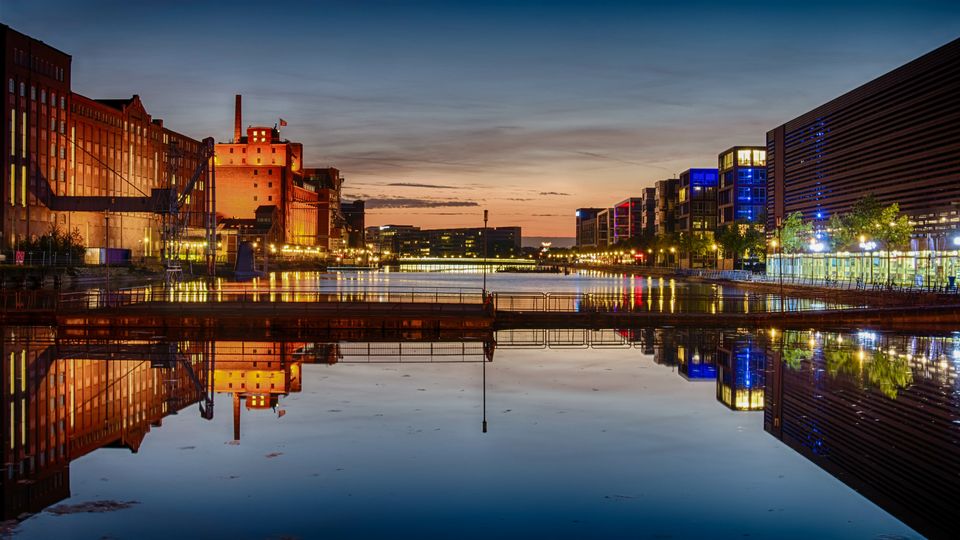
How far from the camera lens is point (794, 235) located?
129625 millimetres

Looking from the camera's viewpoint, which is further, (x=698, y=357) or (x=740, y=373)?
(x=698, y=357)

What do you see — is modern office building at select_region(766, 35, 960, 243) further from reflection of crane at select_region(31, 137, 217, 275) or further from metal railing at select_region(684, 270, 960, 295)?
reflection of crane at select_region(31, 137, 217, 275)

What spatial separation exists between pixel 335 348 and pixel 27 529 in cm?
2669

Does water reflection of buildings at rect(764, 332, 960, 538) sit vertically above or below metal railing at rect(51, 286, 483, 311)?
below

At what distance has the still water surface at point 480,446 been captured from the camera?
47.7 feet

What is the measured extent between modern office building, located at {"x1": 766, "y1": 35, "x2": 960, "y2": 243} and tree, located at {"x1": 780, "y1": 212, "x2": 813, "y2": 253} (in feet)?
38.1

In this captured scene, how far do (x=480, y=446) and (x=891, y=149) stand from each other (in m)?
124

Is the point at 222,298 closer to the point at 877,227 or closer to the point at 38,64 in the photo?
the point at 38,64

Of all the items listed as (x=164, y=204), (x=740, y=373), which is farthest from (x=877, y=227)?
(x=164, y=204)

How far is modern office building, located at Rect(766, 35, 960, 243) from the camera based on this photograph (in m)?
111

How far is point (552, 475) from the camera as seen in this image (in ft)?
56.6

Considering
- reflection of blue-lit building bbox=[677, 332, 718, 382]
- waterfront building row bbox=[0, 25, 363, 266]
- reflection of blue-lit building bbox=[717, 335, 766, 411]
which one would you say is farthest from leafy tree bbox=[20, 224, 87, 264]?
reflection of blue-lit building bbox=[717, 335, 766, 411]

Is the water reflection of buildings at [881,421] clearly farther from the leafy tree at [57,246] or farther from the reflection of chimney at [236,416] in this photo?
the leafy tree at [57,246]

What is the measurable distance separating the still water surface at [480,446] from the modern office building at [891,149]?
254 ft
